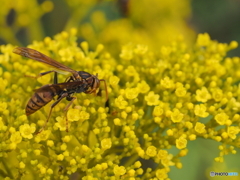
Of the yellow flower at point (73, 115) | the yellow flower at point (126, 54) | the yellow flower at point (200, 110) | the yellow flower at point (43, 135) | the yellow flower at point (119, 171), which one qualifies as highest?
the yellow flower at point (126, 54)

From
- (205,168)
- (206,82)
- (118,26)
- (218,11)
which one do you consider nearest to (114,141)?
(206,82)

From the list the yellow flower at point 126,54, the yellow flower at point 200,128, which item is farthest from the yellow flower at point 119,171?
the yellow flower at point 126,54

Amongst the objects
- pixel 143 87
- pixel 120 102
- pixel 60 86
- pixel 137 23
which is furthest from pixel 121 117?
pixel 137 23

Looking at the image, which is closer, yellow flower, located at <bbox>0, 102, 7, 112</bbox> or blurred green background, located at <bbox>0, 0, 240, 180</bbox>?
yellow flower, located at <bbox>0, 102, 7, 112</bbox>

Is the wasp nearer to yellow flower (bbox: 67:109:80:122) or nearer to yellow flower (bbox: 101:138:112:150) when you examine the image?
yellow flower (bbox: 67:109:80:122)

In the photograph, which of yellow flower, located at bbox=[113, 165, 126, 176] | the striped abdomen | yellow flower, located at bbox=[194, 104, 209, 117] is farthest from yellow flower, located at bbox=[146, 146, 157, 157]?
the striped abdomen

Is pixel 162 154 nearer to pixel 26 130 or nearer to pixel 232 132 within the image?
pixel 232 132

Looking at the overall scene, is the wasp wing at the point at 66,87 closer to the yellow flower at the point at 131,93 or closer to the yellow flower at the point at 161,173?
the yellow flower at the point at 131,93
